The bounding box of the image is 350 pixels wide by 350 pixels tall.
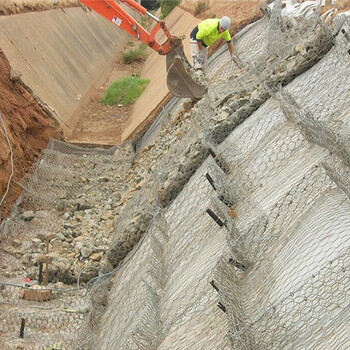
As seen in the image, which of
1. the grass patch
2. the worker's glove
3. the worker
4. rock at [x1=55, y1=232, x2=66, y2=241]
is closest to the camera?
rock at [x1=55, y1=232, x2=66, y2=241]

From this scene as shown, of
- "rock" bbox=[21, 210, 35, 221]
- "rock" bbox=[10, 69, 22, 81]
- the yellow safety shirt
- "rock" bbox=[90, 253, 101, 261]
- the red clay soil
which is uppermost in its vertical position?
the yellow safety shirt

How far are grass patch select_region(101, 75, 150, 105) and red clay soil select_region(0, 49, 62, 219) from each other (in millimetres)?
5720

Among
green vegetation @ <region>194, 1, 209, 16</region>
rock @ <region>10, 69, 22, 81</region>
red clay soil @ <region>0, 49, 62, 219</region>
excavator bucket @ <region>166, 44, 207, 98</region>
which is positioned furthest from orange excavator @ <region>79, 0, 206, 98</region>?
green vegetation @ <region>194, 1, 209, 16</region>

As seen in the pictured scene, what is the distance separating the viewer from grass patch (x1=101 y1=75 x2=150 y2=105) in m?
23.3

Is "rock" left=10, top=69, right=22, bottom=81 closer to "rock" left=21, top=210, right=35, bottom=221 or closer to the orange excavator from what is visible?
the orange excavator

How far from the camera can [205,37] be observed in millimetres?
17000

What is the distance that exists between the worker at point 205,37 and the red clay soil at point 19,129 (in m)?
3.84

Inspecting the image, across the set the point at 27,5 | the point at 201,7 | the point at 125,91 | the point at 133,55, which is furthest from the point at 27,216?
the point at 133,55

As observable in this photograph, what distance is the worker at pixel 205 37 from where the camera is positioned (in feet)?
54.4

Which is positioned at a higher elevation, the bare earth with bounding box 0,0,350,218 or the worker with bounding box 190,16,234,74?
the worker with bounding box 190,16,234,74

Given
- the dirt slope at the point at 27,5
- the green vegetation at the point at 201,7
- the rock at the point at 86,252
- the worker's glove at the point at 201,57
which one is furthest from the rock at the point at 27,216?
the green vegetation at the point at 201,7

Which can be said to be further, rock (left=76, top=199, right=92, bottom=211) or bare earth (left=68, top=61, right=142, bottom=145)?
bare earth (left=68, top=61, right=142, bottom=145)

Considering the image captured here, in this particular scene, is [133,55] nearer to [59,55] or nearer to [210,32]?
[59,55]

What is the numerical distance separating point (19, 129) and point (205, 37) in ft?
15.8
